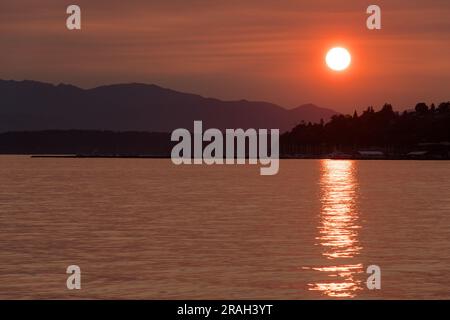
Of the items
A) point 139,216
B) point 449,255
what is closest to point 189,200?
point 139,216

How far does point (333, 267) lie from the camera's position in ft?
143

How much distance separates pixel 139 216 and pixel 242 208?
16.5 m

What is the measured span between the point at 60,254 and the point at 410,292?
66.2 feet

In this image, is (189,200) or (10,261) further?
(189,200)

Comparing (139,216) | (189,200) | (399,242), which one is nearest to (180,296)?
(399,242)

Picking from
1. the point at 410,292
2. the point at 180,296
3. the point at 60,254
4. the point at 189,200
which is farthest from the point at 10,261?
the point at 189,200

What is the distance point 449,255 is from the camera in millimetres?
49438

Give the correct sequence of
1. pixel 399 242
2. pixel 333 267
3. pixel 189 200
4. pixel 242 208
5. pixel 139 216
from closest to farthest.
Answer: pixel 333 267, pixel 399 242, pixel 139 216, pixel 242 208, pixel 189 200
